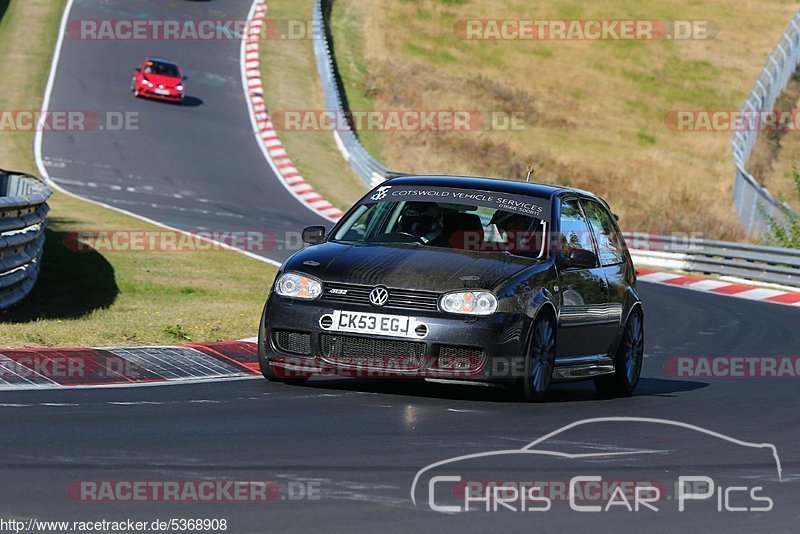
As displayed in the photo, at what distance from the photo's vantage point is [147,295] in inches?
743

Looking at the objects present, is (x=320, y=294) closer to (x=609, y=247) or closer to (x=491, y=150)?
(x=609, y=247)

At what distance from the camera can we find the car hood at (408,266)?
9742 millimetres

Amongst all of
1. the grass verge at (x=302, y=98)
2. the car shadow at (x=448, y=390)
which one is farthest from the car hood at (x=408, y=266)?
the grass verge at (x=302, y=98)

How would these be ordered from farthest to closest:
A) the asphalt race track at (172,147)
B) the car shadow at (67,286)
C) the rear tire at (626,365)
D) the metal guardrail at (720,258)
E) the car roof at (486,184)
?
the asphalt race track at (172,147) → the metal guardrail at (720,258) → the car shadow at (67,286) → the rear tire at (626,365) → the car roof at (486,184)

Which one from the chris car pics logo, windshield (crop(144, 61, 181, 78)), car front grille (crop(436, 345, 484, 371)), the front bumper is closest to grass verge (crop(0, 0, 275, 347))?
the chris car pics logo

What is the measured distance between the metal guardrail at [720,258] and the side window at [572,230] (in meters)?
16.3

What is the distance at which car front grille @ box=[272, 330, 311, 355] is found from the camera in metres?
9.90

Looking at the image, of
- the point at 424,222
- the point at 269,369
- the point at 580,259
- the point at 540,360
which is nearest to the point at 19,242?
the point at 269,369

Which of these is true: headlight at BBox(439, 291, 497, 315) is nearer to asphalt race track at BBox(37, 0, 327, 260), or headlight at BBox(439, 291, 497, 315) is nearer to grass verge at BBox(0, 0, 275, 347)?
grass verge at BBox(0, 0, 275, 347)

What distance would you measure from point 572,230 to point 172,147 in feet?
92.0

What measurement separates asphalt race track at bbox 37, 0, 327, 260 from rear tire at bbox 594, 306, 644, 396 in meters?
13.8

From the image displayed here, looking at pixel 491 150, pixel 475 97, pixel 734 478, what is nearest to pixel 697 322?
pixel 734 478

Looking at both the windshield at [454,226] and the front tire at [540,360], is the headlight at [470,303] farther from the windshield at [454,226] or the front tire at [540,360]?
the windshield at [454,226]

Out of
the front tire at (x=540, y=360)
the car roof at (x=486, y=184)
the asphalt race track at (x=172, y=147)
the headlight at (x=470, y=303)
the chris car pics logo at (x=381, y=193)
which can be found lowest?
the asphalt race track at (x=172, y=147)
